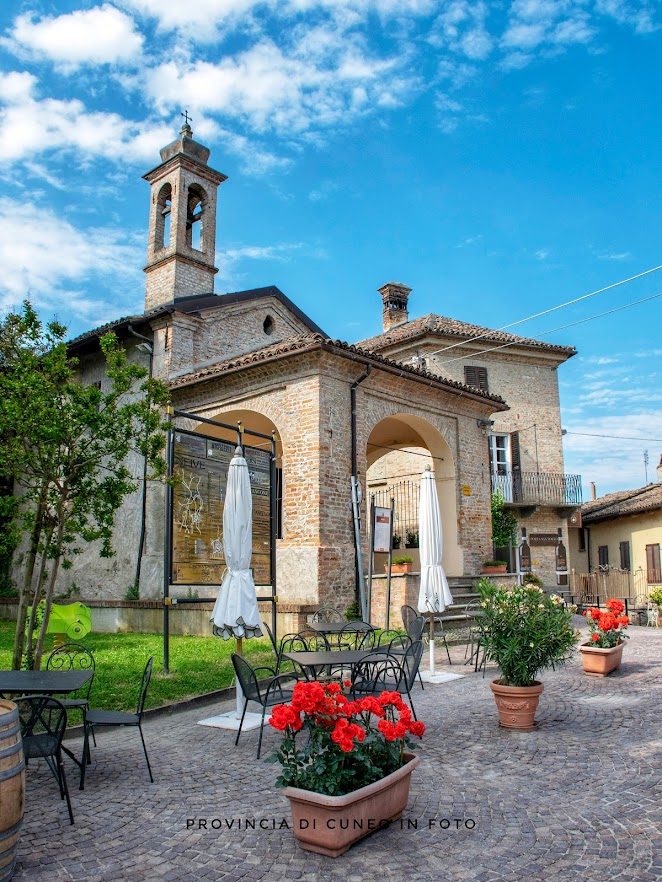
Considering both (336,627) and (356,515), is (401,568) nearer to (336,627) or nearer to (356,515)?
(356,515)

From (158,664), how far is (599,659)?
592 cm

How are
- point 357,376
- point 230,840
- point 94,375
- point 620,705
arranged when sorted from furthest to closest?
point 94,375
point 357,376
point 620,705
point 230,840

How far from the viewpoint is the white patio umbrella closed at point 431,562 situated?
9.17m

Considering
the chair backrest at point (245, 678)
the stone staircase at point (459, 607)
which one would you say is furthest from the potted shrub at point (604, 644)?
the chair backrest at point (245, 678)

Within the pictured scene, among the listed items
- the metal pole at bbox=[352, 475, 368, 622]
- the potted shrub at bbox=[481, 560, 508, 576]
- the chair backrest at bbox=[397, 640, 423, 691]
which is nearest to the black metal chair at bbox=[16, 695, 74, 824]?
the chair backrest at bbox=[397, 640, 423, 691]

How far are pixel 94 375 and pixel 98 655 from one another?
919cm

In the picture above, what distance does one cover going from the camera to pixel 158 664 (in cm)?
933

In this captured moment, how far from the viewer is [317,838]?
3.70m

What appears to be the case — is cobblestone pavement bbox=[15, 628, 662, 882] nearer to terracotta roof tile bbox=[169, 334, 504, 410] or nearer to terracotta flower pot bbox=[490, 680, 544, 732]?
terracotta flower pot bbox=[490, 680, 544, 732]

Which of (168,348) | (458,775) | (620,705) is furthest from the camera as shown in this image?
(168,348)

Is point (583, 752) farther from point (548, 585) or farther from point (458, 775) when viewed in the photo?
point (548, 585)

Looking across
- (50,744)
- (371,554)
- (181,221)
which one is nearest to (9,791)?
(50,744)

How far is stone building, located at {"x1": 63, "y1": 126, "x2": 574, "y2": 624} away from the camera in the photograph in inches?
494

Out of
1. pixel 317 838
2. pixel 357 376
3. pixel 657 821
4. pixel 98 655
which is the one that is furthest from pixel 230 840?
pixel 357 376
